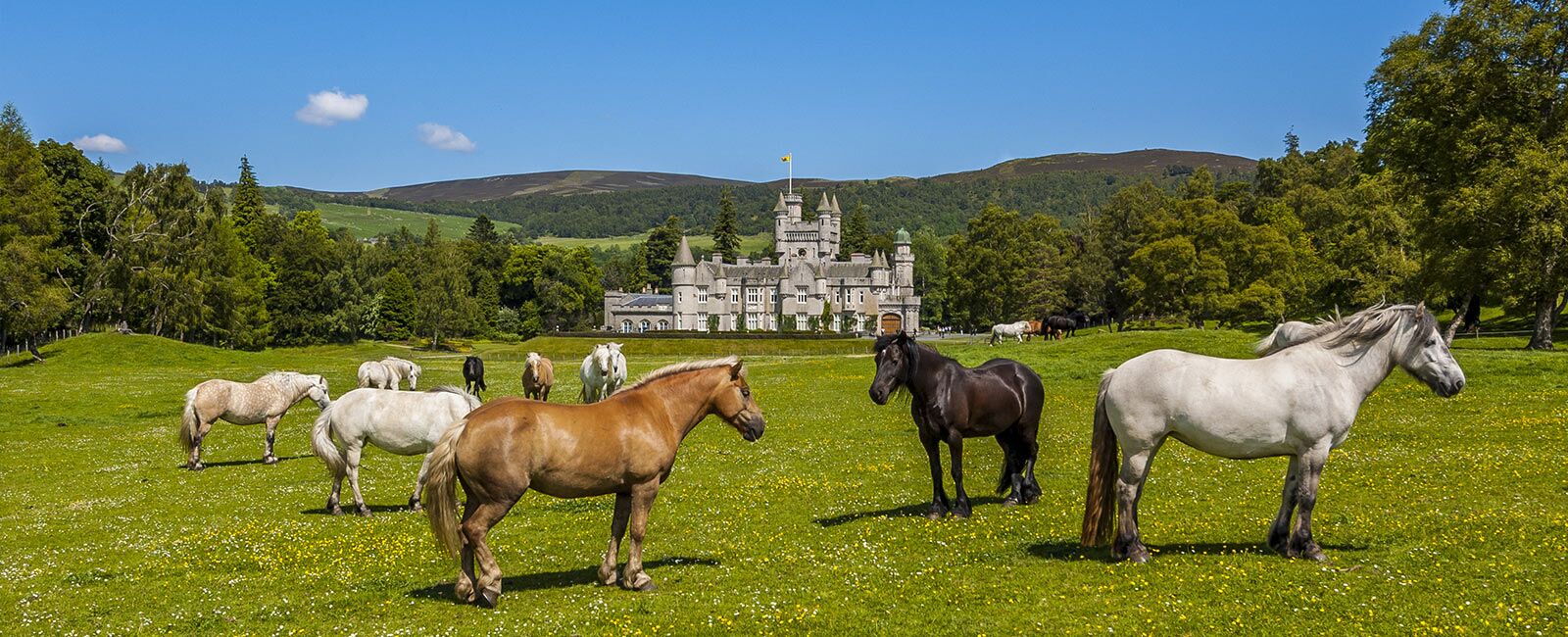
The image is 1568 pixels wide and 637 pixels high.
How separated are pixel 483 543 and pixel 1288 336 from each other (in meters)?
9.20

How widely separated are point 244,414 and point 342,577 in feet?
40.8

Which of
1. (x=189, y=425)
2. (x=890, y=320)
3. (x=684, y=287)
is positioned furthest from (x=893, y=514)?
(x=890, y=320)

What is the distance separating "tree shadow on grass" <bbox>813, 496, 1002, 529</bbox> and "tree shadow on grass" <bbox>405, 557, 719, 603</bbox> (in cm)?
249

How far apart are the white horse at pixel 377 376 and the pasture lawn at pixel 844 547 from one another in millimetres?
8735

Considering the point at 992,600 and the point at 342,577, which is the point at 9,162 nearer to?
the point at 342,577

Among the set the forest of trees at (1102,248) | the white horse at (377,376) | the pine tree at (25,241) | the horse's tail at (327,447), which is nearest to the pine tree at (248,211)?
the forest of trees at (1102,248)

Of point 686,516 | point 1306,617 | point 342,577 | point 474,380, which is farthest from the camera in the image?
point 474,380

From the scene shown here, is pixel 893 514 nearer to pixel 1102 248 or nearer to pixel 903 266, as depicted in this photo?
pixel 1102 248

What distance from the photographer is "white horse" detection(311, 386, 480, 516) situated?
50.4 feet

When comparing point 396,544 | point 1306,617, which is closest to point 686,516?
point 396,544

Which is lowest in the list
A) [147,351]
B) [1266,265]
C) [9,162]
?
[147,351]

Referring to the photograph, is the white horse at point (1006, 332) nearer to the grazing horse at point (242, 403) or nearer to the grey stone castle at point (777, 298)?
the grazing horse at point (242, 403)

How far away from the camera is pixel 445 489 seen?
9.33 meters

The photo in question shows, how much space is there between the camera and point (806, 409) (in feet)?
96.6
